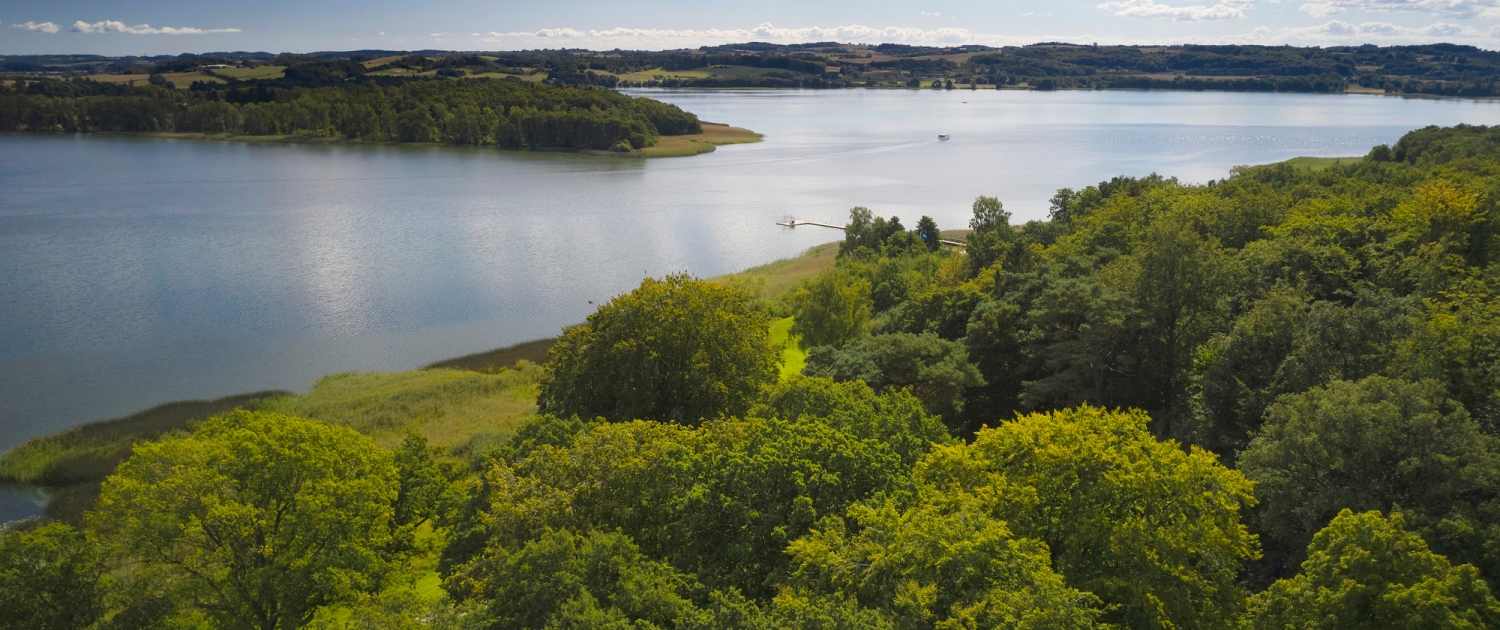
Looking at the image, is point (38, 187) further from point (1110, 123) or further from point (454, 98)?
point (1110, 123)

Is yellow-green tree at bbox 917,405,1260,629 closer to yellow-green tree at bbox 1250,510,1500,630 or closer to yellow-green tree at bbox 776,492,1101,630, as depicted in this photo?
yellow-green tree at bbox 776,492,1101,630

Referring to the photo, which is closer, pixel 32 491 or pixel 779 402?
pixel 779 402

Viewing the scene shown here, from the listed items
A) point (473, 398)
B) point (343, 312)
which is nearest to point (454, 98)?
point (343, 312)

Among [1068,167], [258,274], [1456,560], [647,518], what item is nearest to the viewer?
[1456,560]

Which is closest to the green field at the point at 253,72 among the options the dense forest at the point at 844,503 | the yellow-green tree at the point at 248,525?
the dense forest at the point at 844,503

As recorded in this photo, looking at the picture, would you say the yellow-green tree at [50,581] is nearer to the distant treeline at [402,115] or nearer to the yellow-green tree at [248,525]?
the yellow-green tree at [248,525]

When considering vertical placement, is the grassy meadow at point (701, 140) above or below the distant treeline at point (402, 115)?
below

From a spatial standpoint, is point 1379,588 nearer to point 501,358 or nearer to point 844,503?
point 844,503
